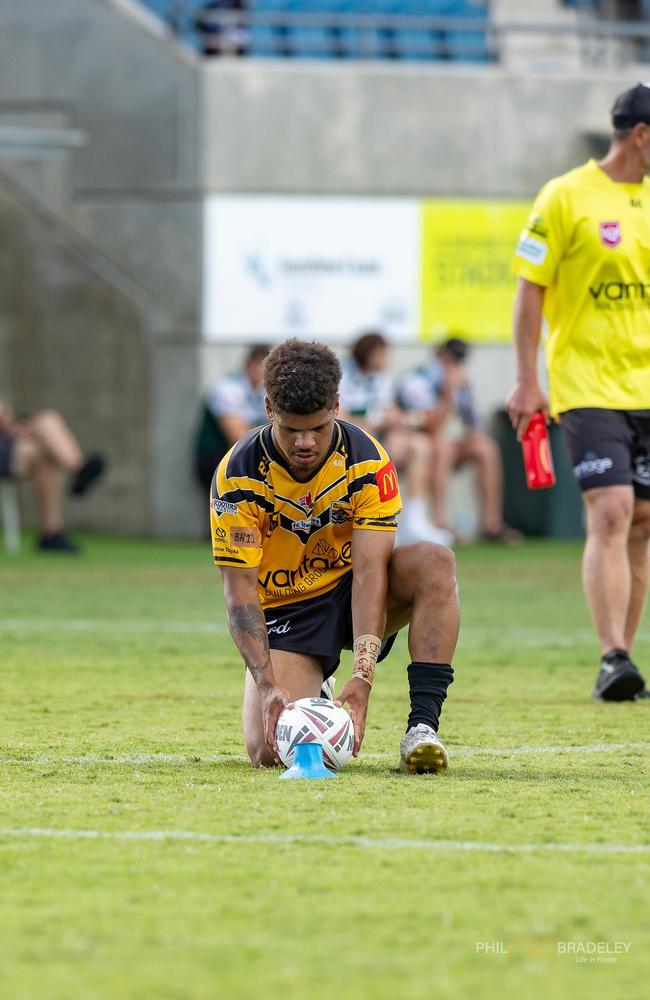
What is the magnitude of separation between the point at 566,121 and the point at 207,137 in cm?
379

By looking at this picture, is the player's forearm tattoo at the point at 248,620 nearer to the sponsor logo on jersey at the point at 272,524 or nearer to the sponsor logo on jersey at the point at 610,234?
the sponsor logo on jersey at the point at 272,524

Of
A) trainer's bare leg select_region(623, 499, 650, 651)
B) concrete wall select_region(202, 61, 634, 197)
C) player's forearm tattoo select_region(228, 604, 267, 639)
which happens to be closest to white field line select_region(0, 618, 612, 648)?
trainer's bare leg select_region(623, 499, 650, 651)

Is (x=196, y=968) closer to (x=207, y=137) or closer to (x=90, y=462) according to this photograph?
(x=90, y=462)

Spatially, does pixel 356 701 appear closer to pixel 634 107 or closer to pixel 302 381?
pixel 302 381

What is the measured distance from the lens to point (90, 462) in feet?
56.0

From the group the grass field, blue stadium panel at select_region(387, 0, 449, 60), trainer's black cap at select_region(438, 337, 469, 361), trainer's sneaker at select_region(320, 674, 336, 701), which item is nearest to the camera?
the grass field

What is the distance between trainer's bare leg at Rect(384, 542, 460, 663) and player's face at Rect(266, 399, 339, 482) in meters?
0.45

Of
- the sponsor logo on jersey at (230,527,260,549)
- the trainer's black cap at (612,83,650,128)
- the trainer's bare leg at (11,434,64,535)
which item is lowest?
the trainer's bare leg at (11,434,64,535)

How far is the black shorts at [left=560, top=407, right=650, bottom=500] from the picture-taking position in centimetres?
723

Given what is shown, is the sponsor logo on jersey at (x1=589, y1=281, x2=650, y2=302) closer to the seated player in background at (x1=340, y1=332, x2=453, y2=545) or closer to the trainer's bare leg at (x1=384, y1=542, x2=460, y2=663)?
the trainer's bare leg at (x1=384, y1=542, x2=460, y2=663)

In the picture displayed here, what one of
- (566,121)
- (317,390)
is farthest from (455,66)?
(317,390)

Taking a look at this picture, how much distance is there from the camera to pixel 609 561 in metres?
7.22

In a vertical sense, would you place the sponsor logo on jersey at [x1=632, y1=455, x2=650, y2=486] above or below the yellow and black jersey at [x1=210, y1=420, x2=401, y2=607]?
below

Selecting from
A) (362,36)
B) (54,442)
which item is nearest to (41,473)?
(54,442)
